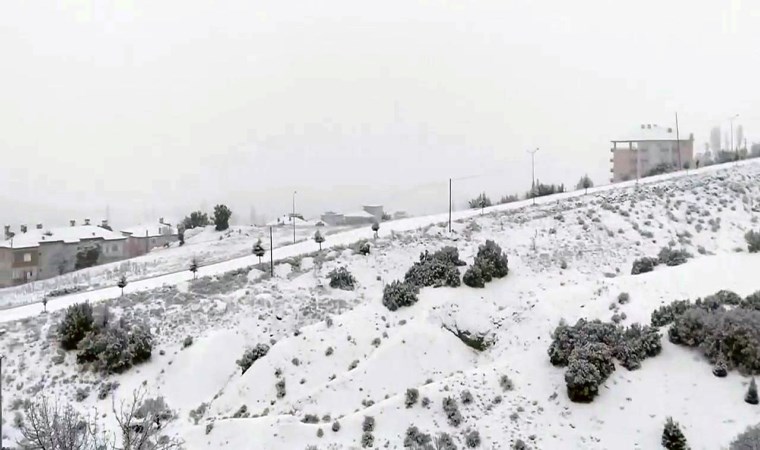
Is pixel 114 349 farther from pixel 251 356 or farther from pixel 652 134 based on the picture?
pixel 652 134

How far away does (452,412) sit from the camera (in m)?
14.2

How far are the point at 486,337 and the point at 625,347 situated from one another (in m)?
4.56

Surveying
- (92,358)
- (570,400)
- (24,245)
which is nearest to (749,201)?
(570,400)

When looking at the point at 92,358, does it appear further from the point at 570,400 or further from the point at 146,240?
the point at 146,240

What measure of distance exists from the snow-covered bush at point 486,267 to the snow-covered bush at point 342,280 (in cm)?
462

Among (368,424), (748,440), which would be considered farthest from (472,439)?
(748,440)

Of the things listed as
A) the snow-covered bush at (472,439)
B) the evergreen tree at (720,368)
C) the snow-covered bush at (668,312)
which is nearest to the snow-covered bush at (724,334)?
the evergreen tree at (720,368)

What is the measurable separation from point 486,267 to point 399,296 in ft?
12.6

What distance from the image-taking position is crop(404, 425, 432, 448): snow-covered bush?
13.4 metres

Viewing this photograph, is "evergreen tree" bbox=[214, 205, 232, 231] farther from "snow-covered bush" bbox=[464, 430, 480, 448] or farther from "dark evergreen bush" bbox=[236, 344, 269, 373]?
"snow-covered bush" bbox=[464, 430, 480, 448]

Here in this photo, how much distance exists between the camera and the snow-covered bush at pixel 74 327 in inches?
723

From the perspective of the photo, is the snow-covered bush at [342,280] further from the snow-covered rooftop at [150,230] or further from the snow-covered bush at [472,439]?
the snow-covered rooftop at [150,230]

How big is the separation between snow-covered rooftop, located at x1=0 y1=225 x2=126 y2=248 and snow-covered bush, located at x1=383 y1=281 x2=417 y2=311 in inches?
1311

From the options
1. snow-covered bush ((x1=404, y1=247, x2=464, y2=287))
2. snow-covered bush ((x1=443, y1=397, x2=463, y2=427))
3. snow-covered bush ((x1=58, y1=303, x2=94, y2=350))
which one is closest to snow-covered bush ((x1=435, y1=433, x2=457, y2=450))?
snow-covered bush ((x1=443, y1=397, x2=463, y2=427))
